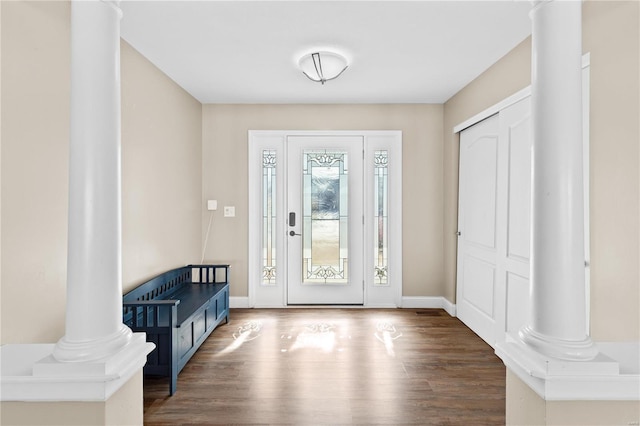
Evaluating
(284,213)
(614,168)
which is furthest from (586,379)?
(284,213)

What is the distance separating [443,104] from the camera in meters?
4.16

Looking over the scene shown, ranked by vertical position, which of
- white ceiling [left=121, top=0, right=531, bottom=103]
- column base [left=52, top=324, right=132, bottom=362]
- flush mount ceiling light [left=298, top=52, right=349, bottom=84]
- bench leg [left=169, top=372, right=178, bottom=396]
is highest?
white ceiling [left=121, top=0, right=531, bottom=103]

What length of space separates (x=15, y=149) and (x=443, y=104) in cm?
403

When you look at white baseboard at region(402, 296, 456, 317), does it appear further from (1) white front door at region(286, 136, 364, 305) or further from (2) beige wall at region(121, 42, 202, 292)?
(2) beige wall at region(121, 42, 202, 292)

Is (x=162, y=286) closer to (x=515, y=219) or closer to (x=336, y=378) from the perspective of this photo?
(x=336, y=378)

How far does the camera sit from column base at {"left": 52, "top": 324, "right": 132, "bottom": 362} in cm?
124

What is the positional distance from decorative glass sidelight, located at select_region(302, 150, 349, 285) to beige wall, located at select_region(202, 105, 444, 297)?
1.35 ft

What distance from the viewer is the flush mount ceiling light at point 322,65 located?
2770mm

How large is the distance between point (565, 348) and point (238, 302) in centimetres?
359

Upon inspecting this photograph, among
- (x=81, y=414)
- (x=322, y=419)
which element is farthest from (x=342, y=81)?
(x=81, y=414)

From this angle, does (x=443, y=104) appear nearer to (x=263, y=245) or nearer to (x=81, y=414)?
(x=263, y=245)

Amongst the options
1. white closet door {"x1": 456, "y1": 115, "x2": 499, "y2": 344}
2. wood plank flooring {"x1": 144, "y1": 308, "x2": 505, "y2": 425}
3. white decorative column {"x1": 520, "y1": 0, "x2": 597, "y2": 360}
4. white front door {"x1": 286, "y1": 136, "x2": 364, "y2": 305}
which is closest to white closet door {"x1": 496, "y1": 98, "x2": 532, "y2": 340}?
white closet door {"x1": 456, "y1": 115, "x2": 499, "y2": 344}

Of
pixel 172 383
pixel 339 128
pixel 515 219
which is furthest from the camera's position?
pixel 339 128

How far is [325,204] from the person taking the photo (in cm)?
419
